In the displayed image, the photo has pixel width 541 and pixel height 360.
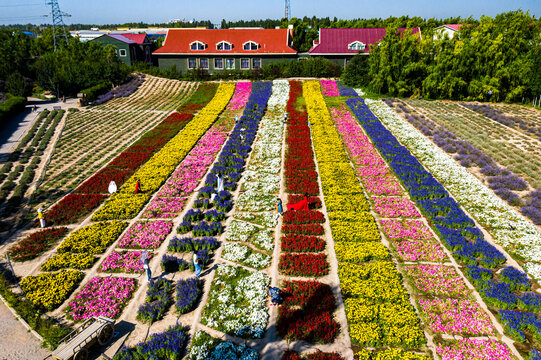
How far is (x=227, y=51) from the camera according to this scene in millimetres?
65625

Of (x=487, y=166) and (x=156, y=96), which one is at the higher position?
(x=156, y=96)

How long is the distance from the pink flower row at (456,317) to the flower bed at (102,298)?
1361 centimetres

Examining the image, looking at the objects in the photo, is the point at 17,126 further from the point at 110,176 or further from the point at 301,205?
the point at 301,205

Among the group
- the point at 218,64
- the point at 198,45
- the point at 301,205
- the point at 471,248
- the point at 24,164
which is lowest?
the point at 471,248

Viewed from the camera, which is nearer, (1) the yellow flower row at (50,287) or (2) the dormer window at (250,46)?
(1) the yellow flower row at (50,287)

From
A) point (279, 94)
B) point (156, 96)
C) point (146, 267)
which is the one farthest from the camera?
point (156, 96)

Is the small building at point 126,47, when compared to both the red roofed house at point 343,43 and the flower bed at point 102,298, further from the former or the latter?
the flower bed at point 102,298

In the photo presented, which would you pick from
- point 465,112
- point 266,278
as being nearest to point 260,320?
point 266,278

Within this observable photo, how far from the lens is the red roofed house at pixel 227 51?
65.8 meters

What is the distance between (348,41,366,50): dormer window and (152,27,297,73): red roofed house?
10290mm

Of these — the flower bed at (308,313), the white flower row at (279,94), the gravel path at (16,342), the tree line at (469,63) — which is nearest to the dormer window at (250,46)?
the white flower row at (279,94)

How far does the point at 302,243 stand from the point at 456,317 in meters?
8.25

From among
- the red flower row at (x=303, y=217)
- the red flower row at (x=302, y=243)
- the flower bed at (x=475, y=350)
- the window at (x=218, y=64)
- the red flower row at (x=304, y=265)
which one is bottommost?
the flower bed at (x=475, y=350)

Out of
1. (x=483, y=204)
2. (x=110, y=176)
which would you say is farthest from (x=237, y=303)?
(x=483, y=204)
